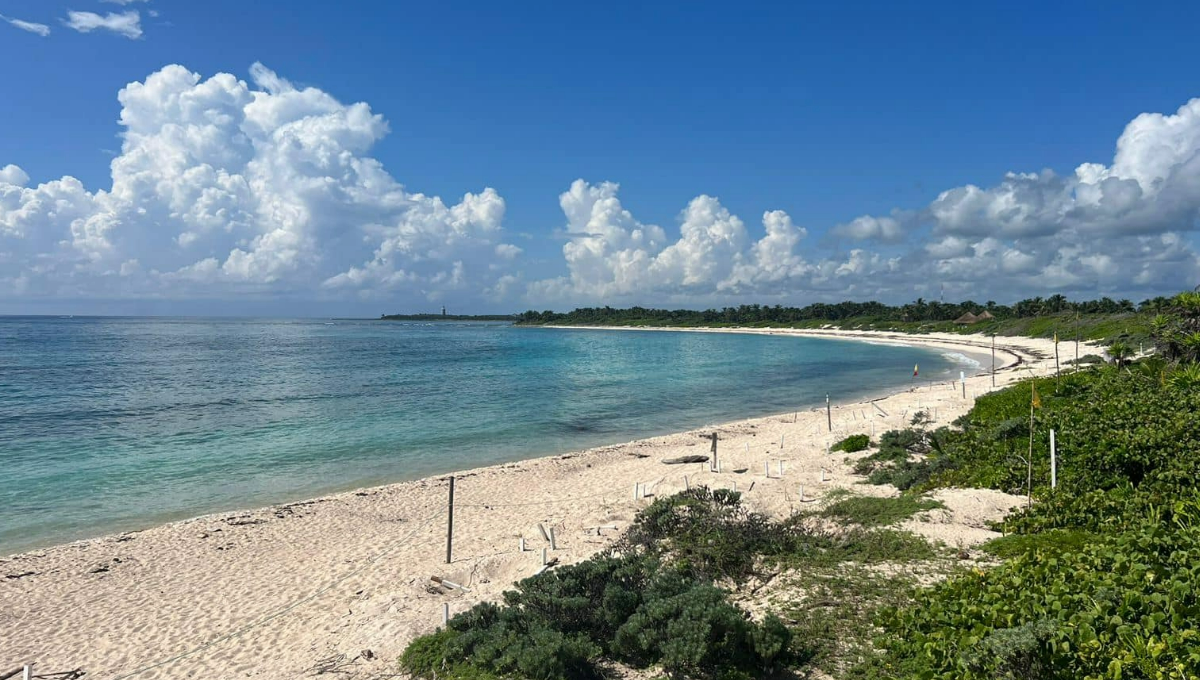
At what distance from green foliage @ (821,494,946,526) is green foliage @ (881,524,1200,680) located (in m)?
4.32

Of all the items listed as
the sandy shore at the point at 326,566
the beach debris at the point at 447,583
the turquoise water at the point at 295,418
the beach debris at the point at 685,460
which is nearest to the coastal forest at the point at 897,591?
the sandy shore at the point at 326,566

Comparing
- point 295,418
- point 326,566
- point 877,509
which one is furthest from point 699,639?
point 295,418

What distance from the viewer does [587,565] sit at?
9.27 m

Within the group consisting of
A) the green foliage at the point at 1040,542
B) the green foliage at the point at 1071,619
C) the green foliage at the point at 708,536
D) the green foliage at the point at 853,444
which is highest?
the green foliage at the point at 1071,619

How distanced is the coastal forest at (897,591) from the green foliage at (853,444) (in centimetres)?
615

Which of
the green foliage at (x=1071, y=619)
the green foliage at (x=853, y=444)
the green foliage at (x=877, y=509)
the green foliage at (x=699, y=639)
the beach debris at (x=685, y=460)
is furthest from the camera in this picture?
the beach debris at (x=685, y=460)

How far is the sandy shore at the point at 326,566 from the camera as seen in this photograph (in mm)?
→ 9758

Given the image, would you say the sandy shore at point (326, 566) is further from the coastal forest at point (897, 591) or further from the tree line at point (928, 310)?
the tree line at point (928, 310)

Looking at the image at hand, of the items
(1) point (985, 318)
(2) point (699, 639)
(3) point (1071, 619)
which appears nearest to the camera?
(3) point (1071, 619)

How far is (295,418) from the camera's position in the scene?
3300 centimetres

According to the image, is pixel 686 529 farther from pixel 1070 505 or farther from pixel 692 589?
pixel 1070 505

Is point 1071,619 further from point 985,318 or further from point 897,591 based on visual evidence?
point 985,318

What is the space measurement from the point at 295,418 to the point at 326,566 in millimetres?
21963

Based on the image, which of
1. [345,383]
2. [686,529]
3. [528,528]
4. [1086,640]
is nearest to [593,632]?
[686,529]
